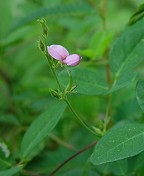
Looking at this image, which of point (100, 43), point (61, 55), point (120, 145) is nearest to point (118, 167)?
point (120, 145)

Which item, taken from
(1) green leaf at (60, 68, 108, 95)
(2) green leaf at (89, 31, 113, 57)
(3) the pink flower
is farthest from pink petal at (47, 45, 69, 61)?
(2) green leaf at (89, 31, 113, 57)

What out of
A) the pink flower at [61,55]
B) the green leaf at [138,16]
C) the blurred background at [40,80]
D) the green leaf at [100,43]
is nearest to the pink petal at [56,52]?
the pink flower at [61,55]

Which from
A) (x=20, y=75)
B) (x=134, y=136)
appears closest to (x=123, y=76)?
(x=134, y=136)

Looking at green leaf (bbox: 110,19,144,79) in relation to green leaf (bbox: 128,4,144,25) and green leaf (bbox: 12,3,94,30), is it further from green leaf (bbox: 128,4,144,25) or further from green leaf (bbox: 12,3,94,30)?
green leaf (bbox: 12,3,94,30)

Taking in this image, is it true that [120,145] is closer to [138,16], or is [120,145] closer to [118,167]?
[118,167]

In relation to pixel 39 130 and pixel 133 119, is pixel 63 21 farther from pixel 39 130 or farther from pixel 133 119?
pixel 39 130

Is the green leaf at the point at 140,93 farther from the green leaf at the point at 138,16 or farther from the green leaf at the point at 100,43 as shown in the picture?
the green leaf at the point at 100,43
